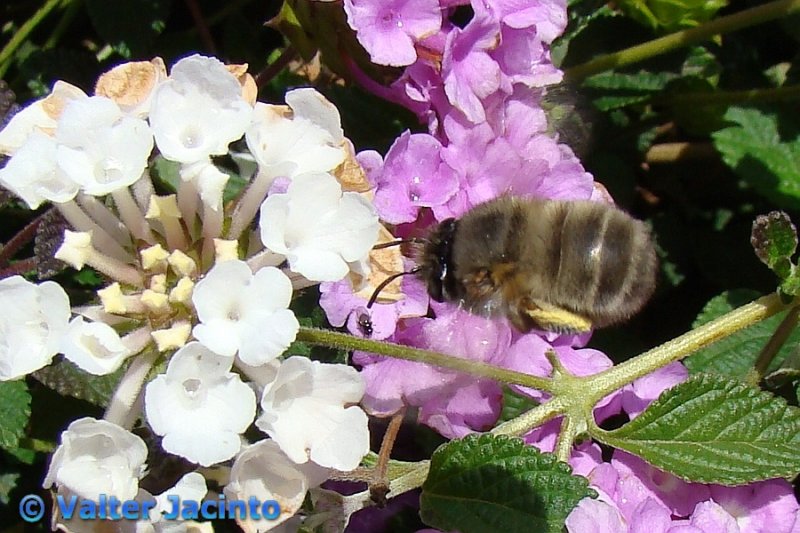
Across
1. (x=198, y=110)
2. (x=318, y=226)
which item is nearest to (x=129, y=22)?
(x=198, y=110)

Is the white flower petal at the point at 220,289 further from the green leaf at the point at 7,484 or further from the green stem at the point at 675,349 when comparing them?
the green leaf at the point at 7,484

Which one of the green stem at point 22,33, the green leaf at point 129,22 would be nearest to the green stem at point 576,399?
the green leaf at point 129,22

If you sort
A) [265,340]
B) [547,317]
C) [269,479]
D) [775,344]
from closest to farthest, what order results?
[265,340]
[269,479]
[547,317]
[775,344]

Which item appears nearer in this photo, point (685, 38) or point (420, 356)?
point (420, 356)

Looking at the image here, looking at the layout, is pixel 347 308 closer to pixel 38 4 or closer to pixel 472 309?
pixel 472 309

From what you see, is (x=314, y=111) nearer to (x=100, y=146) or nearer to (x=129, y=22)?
(x=100, y=146)

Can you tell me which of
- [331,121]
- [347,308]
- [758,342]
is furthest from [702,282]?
[331,121]
